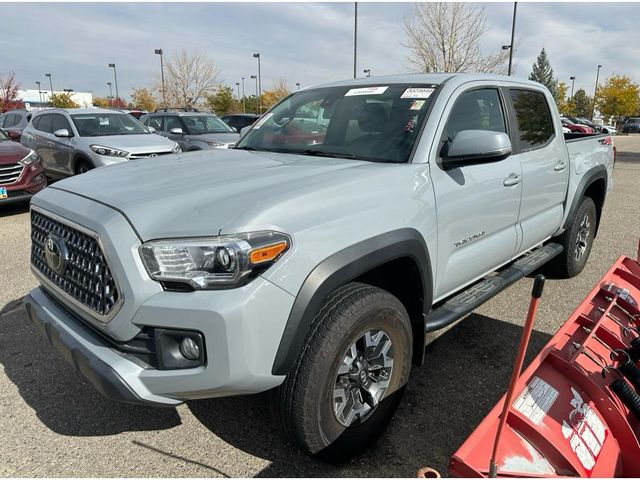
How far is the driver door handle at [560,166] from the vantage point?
4027 millimetres

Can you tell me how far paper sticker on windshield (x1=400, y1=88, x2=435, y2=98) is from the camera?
2.96 m

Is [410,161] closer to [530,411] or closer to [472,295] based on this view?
[472,295]

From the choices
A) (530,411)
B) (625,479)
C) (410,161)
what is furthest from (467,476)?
(410,161)

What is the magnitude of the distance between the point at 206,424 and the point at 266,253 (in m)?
1.35

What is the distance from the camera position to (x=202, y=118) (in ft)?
40.1

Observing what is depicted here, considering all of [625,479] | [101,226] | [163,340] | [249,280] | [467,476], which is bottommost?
[625,479]

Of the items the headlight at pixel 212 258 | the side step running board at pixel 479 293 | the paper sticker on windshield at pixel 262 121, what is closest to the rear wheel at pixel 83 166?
the paper sticker on windshield at pixel 262 121

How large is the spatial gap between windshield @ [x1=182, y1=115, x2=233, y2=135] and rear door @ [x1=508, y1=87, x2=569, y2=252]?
903cm

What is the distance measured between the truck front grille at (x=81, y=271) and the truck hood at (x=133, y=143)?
669 cm

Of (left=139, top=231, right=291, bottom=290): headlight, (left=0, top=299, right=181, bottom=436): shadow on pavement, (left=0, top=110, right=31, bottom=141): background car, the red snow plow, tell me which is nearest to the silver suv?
(left=0, top=110, right=31, bottom=141): background car

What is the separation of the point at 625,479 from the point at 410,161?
1.70 metres

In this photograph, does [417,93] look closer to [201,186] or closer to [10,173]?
[201,186]

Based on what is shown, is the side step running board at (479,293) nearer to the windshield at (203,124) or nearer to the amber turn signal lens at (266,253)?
the amber turn signal lens at (266,253)

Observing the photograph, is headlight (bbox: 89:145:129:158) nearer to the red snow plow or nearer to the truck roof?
the truck roof
